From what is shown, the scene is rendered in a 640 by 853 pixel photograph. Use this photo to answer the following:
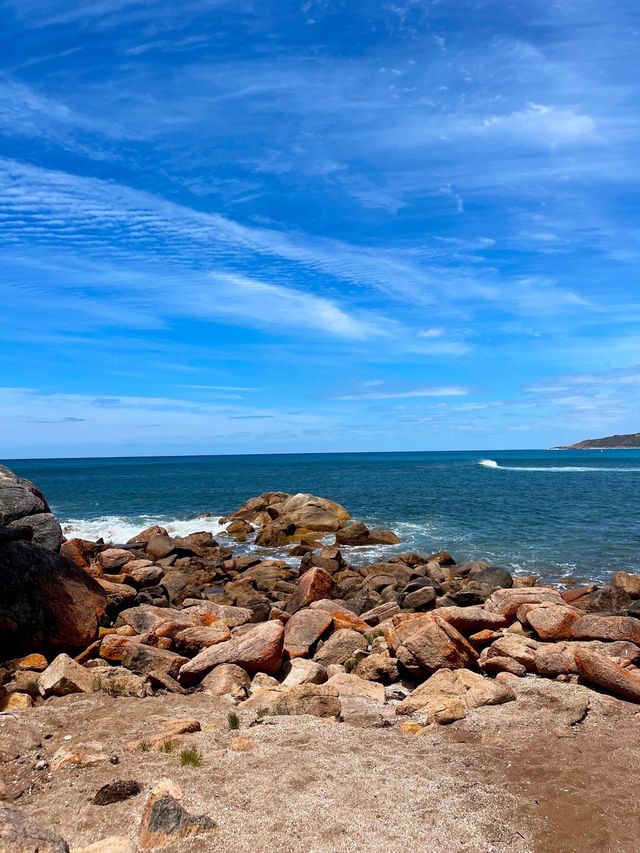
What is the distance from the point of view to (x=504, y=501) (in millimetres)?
51531

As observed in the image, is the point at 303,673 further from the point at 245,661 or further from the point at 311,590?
the point at 311,590

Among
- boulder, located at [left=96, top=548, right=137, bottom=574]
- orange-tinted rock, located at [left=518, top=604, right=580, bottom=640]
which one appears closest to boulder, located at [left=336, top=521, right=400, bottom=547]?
boulder, located at [left=96, top=548, right=137, bottom=574]

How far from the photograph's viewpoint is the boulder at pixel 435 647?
11.2 m

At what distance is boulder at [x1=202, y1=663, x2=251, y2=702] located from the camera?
10.5m

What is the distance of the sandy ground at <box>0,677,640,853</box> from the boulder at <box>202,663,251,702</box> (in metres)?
0.80

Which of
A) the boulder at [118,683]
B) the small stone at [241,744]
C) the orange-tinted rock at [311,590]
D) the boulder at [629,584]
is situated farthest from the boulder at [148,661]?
the boulder at [629,584]

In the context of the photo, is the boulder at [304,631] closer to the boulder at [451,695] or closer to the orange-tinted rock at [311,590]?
the boulder at [451,695]

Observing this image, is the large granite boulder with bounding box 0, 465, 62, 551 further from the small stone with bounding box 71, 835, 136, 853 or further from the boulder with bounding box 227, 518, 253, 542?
the boulder with bounding box 227, 518, 253, 542

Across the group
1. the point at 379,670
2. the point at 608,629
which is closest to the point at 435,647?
the point at 379,670

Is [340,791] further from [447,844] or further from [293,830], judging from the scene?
[447,844]

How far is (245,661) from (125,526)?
31.5m

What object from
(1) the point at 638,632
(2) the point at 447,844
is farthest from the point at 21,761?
(1) the point at 638,632

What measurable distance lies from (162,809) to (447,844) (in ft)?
9.07

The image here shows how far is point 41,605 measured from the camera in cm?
1195
